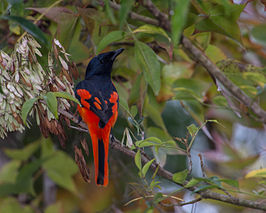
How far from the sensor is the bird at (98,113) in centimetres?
65

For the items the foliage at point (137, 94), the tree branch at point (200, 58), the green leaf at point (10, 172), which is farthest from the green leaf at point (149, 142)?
the green leaf at point (10, 172)

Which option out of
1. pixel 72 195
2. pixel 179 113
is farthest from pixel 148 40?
pixel 72 195

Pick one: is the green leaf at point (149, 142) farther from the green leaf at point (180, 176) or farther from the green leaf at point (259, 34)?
the green leaf at point (259, 34)

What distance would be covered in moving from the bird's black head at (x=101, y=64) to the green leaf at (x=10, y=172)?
0.54 meters

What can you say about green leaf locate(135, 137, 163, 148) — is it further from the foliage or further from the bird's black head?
the bird's black head

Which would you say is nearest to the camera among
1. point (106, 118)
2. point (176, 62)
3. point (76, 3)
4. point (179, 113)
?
point (106, 118)

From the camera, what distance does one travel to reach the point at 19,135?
1.18 metres

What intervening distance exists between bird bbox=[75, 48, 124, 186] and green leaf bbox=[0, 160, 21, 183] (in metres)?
0.56

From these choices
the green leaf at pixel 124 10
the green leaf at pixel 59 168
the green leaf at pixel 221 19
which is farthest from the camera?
the green leaf at pixel 59 168

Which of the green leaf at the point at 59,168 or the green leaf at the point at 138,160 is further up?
the green leaf at the point at 138,160

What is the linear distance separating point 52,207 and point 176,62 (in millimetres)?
578

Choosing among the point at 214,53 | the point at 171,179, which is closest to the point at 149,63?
the point at 171,179

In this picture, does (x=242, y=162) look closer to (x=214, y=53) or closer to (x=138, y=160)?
(x=214, y=53)

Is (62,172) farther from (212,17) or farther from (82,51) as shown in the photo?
(212,17)
